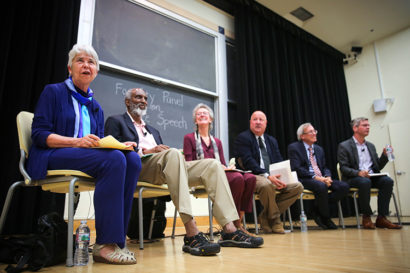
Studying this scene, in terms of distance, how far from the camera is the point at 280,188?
3016 mm

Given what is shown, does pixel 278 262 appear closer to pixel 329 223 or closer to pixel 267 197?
pixel 267 197

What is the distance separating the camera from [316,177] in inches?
135

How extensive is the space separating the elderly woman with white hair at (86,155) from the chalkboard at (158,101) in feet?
5.58

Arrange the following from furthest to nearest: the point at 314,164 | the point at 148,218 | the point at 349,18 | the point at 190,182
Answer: the point at 349,18 → the point at 314,164 → the point at 148,218 → the point at 190,182

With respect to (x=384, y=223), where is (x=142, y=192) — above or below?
above

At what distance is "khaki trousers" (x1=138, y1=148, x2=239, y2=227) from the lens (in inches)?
65.3

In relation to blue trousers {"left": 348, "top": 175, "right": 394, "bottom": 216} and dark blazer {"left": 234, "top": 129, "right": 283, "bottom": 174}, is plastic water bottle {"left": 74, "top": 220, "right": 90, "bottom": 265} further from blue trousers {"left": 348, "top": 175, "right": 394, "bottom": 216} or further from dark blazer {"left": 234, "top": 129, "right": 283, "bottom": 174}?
blue trousers {"left": 348, "top": 175, "right": 394, "bottom": 216}

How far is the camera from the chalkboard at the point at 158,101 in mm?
3395

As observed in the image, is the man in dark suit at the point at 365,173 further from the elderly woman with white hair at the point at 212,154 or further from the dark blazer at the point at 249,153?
the elderly woman with white hair at the point at 212,154

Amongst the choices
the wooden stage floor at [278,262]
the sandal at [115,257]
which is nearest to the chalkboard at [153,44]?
the sandal at [115,257]

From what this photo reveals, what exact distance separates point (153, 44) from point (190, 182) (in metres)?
2.46

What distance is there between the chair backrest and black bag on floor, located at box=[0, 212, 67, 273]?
40cm

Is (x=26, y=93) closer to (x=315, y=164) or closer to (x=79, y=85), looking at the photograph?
(x=79, y=85)

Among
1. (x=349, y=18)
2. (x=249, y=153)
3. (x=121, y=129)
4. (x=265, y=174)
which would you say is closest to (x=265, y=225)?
(x=265, y=174)
